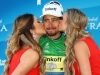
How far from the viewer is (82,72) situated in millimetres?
2244

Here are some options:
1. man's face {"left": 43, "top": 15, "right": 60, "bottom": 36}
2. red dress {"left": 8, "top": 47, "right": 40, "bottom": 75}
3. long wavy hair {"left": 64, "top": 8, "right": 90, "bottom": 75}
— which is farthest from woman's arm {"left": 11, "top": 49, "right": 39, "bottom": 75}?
man's face {"left": 43, "top": 15, "right": 60, "bottom": 36}

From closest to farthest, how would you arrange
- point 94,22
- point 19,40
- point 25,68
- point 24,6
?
point 25,68 < point 19,40 < point 94,22 < point 24,6

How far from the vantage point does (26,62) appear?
2.21 metres

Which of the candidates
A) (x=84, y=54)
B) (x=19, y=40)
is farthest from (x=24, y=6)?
(x=84, y=54)

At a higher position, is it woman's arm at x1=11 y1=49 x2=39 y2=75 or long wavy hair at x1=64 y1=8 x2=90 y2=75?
long wavy hair at x1=64 y1=8 x2=90 y2=75

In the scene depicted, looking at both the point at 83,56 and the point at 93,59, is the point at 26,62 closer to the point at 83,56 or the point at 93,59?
the point at 83,56

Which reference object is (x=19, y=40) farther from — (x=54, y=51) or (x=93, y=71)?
(x=93, y=71)

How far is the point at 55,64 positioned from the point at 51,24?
14.0 inches

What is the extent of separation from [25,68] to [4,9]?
5.71 ft

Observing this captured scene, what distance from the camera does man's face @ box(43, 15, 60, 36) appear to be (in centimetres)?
261

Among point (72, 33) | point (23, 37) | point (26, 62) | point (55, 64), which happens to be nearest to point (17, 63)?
point (26, 62)

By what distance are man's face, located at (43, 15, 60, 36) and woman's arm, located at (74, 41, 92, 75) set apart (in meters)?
0.37

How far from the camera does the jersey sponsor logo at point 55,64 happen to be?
2518mm

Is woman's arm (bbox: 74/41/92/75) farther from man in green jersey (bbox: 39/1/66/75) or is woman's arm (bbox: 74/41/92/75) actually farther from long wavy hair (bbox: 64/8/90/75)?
man in green jersey (bbox: 39/1/66/75)
